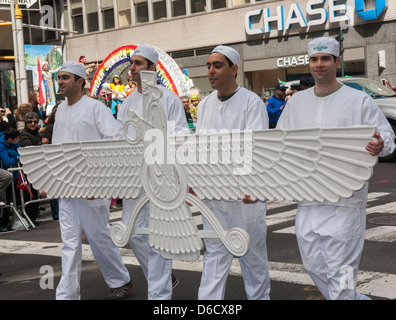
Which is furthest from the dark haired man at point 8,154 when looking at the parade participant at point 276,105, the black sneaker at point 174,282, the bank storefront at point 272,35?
the bank storefront at point 272,35

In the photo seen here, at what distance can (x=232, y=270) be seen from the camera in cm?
661

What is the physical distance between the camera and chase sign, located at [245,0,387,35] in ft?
88.3

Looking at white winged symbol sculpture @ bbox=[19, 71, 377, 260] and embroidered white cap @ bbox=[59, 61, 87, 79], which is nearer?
white winged symbol sculpture @ bbox=[19, 71, 377, 260]

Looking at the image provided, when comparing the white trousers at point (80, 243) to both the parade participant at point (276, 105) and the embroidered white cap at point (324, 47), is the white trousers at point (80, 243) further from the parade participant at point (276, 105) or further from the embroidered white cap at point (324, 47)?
the parade participant at point (276, 105)

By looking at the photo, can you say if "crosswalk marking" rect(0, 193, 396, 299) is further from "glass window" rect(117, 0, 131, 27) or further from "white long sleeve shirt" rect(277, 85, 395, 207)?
"glass window" rect(117, 0, 131, 27)

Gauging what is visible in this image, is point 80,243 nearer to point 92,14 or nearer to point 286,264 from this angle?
point 286,264

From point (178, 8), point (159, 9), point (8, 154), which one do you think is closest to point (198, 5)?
point (178, 8)

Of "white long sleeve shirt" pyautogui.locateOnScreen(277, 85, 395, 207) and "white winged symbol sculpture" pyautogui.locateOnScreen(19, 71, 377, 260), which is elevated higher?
"white long sleeve shirt" pyautogui.locateOnScreen(277, 85, 395, 207)

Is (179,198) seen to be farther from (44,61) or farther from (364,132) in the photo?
(44,61)

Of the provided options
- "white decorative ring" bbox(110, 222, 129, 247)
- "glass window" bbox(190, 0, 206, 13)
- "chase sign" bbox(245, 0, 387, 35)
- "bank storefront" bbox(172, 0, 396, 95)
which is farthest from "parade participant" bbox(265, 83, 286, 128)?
"glass window" bbox(190, 0, 206, 13)

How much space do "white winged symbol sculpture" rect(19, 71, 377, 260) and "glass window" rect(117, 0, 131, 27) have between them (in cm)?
3276

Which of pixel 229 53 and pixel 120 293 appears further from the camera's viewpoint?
pixel 120 293

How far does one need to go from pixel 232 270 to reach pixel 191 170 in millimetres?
2358

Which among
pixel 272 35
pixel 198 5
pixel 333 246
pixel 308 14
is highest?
pixel 198 5
